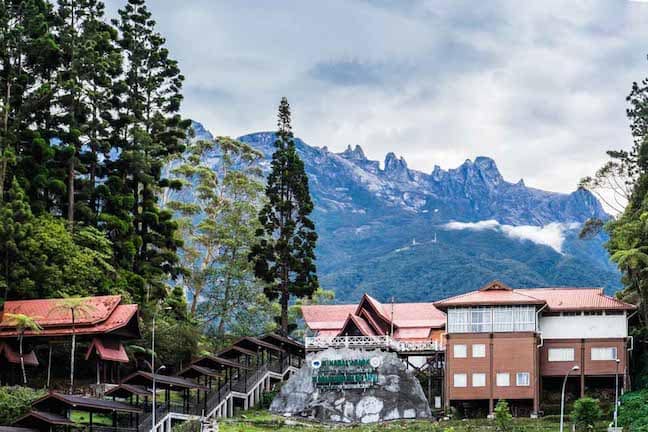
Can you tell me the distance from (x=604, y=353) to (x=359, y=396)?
14.3 metres

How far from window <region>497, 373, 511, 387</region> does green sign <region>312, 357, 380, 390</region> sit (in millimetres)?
6942

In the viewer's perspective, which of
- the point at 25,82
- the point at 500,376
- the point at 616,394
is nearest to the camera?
the point at 616,394

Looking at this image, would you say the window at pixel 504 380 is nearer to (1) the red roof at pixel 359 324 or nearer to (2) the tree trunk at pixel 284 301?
(1) the red roof at pixel 359 324

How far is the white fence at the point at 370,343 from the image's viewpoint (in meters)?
68.1

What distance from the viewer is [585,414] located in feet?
185

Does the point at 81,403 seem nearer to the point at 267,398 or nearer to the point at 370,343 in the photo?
the point at 267,398

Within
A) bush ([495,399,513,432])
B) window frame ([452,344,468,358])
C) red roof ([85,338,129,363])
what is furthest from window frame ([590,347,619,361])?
red roof ([85,338,129,363])

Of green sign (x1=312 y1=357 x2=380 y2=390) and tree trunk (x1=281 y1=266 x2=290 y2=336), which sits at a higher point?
tree trunk (x1=281 y1=266 x2=290 y2=336)

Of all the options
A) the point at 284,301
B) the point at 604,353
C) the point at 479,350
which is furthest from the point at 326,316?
the point at 604,353

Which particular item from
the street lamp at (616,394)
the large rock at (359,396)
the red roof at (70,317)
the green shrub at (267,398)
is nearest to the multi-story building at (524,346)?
the street lamp at (616,394)

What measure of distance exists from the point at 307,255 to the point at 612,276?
106 meters

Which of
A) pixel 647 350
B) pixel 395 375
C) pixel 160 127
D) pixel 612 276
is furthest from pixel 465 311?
pixel 612 276

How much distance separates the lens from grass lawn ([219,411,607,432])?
190ft

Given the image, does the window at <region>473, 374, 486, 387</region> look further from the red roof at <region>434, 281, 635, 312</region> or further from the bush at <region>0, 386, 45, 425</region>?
the bush at <region>0, 386, 45, 425</region>
